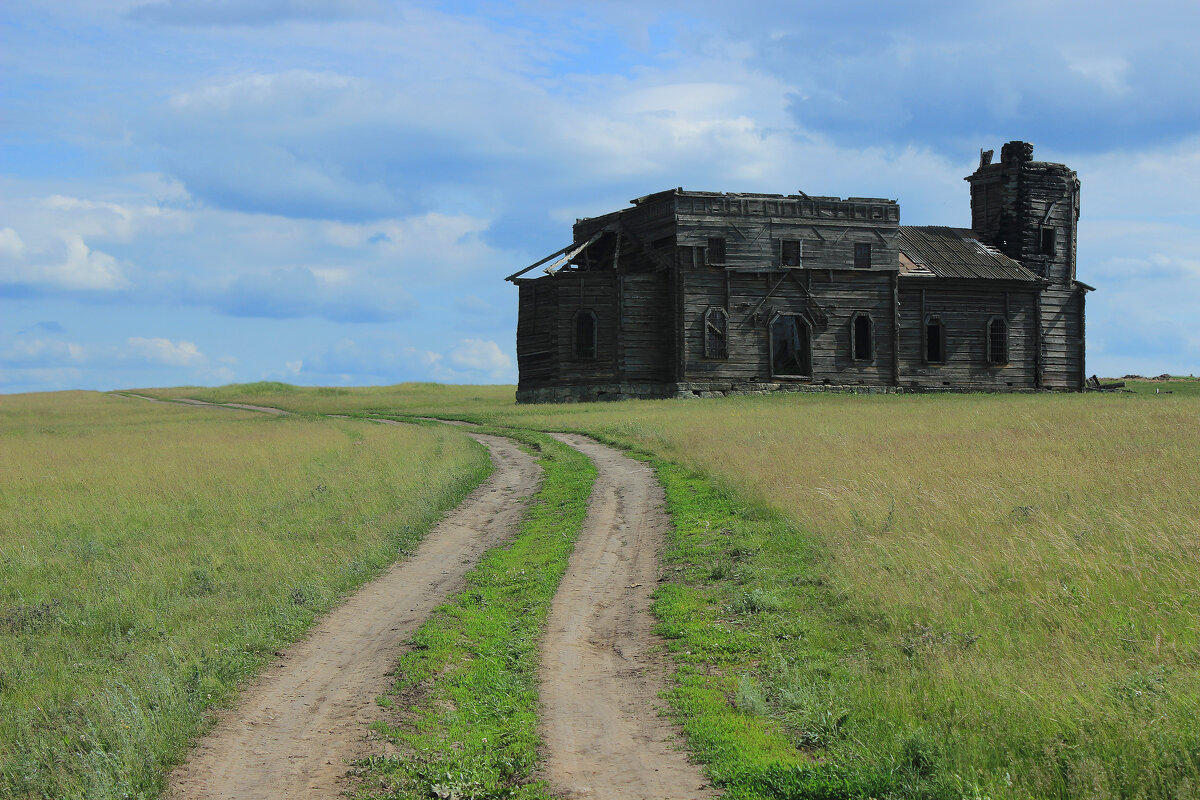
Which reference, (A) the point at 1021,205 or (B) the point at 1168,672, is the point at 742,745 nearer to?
(B) the point at 1168,672

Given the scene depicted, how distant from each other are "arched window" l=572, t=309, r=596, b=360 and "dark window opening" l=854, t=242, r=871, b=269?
13330mm

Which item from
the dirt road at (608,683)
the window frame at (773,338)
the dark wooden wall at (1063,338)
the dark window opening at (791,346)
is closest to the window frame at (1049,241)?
the dark wooden wall at (1063,338)

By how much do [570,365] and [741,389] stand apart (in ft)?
26.8

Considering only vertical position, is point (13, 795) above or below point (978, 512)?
below

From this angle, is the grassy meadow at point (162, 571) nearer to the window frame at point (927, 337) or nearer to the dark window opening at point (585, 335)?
the dark window opening at point (585, 335)

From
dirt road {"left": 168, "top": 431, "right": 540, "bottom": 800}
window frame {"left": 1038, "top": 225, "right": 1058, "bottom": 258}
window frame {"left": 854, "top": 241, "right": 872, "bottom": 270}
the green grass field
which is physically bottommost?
dirt road {"left": 168, "top": 431, "right": 540, "bottom": 800}

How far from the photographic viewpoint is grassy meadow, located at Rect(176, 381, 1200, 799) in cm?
582

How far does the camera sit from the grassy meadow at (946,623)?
5.82 meters

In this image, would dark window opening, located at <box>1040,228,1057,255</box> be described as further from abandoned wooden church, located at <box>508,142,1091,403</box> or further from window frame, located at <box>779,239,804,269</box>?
window frame, located at <box>779,239,804,269</box>

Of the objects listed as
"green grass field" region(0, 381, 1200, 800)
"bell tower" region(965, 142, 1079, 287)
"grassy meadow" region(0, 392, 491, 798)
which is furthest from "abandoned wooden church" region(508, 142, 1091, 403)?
"green grass field" region(0, 381, 1200, 800)

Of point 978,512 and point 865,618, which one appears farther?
point 978,512

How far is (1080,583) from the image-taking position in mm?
8680

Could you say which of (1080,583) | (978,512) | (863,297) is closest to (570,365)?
(863,297)

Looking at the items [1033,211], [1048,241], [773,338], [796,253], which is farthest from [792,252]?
[1048,241]
